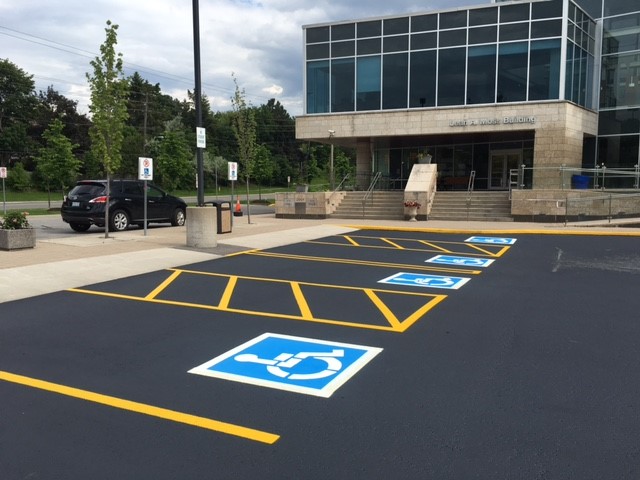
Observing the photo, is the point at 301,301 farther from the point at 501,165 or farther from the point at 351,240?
the point at 501,165

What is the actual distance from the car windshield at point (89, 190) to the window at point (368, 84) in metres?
15.7

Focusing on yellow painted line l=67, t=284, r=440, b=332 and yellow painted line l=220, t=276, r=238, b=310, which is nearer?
yellow painted line l=67, t=284, r=440, b=332

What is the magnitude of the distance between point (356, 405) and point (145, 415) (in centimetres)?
156

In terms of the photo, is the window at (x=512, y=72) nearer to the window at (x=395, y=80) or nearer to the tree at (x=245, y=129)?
the window at (x=395, y=80)

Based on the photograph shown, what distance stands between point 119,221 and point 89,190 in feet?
4.61

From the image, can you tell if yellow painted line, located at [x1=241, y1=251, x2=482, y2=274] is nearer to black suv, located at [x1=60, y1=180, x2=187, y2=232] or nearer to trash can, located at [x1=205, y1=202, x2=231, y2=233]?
trash can, located at [x1=205, y1=202, x2=231, y2=233]

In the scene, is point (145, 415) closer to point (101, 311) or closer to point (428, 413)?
point (428, 413)

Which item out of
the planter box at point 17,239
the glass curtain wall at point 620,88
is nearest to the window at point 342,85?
the glass curtain wall at point 620,88

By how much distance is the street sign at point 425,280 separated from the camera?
8961 millimetres

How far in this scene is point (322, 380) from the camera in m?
4.57

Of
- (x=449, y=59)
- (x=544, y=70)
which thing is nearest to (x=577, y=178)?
(x=544, y=70)

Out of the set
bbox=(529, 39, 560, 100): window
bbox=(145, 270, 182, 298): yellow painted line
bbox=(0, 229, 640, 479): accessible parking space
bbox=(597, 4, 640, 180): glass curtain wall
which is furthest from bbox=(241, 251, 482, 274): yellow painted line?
bbox=(597, 4, 640, 180): glass curtain wall

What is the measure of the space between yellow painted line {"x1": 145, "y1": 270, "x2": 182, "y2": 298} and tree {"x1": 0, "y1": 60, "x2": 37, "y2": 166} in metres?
65.0

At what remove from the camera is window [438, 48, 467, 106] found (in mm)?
26766
